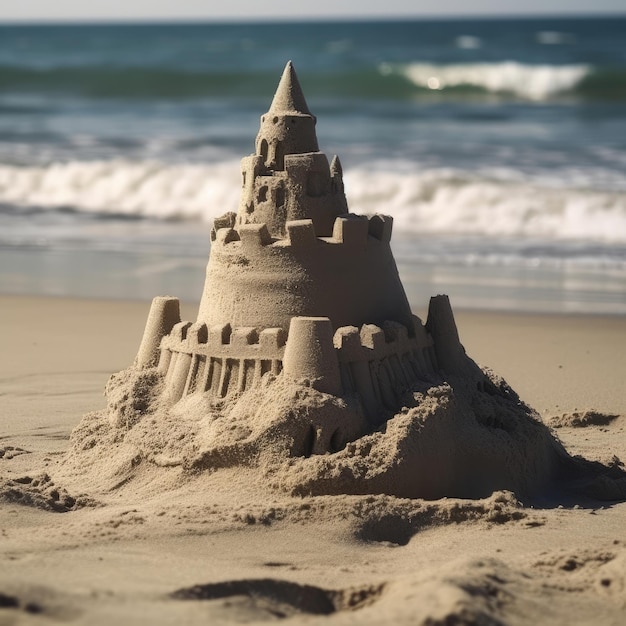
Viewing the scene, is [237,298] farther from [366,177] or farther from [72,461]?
[366,177]

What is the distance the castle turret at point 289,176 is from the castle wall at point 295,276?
139mm

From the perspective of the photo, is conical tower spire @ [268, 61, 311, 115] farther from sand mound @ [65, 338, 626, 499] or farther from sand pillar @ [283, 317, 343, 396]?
sand mound @ [65, 338, 626, 499]

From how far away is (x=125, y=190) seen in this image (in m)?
20.3

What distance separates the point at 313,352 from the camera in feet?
18.7

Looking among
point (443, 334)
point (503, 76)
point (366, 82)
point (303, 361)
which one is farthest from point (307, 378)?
point (503, 76)

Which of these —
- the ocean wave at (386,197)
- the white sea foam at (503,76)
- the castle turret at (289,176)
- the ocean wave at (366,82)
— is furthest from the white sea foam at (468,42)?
the castle turret at (289,176)

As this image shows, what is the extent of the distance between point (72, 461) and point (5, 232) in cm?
1060

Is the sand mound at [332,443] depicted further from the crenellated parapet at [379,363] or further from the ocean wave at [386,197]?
the ocean wave at [386,197]

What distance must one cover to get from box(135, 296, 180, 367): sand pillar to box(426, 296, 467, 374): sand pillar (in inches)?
51.3

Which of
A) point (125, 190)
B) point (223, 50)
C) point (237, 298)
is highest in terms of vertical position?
point (223, 50)

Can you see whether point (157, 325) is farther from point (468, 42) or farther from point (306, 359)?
point (468, 42)

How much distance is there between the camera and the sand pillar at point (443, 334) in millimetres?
6395

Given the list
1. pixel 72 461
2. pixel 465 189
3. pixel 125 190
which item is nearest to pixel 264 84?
pixel 125 190

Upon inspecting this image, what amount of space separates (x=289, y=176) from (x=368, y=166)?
1481 centimetres
